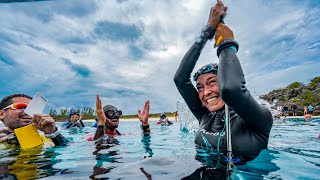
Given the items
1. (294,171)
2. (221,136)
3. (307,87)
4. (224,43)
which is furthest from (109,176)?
(307,87)

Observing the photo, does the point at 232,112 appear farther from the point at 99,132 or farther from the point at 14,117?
the point at 14,117

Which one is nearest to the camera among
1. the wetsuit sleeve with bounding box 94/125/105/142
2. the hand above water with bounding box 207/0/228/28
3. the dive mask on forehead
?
the hand above water with bounding box 207/0/228/28

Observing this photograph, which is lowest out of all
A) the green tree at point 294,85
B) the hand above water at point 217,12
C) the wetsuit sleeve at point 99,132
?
the wetsuit sleeve at point 99,132

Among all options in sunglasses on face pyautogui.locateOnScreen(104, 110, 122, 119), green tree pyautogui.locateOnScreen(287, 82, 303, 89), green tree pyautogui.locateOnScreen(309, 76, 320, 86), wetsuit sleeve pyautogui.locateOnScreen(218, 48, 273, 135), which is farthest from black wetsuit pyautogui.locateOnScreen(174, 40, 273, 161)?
green tree pyautogui.locateOnScreen(287, 82, 303, 89)

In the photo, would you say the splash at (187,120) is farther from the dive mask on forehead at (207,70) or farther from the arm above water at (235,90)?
the arm above water at (235,90)

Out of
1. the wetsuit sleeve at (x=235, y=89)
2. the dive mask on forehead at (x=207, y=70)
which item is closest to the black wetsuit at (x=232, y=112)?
the wetsuit sleeve at (x=235, y=89)

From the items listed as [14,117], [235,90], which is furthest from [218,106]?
[14,117]

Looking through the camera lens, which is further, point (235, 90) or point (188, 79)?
point (188, 79)

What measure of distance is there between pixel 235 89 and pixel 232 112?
1.06 meters

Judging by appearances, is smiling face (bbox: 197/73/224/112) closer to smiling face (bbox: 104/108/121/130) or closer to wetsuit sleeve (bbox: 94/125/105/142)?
wetsuit sleeve (bbox: 94/125/105/142)

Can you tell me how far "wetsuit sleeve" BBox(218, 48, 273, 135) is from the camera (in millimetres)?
2467

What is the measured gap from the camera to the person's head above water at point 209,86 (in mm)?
3430

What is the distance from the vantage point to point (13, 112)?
4.95 metres

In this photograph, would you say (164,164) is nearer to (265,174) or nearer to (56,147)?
(265,174)
